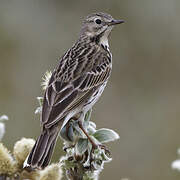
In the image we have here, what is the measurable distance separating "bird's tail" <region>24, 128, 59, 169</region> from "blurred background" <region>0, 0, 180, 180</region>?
4323 millimetres

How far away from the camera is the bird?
4.82 metres

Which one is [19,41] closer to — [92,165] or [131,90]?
[131,90]

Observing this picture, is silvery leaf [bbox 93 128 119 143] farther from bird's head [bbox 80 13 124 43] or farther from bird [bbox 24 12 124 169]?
bird's head [bbox 80 13 124 43]

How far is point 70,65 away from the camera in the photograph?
239 inches

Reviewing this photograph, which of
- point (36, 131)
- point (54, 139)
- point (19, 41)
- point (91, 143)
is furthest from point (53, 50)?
point (91, 143)

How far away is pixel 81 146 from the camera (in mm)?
4117

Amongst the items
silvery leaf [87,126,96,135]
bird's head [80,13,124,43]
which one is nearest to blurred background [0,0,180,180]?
bird's head [80,13,124,43]

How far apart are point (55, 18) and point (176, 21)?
2399 millimetres

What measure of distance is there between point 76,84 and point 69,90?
161 mm

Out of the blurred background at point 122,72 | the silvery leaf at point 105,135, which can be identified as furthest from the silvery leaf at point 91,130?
the blurred background at point 122,72

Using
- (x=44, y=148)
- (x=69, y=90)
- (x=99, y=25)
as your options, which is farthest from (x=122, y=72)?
(x=44, y=148)

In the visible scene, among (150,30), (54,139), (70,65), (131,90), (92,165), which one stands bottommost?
(92,165)

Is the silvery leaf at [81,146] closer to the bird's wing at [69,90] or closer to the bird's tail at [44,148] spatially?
the bird's tail at [44,148]

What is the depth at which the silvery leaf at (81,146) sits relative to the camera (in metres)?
4.06
